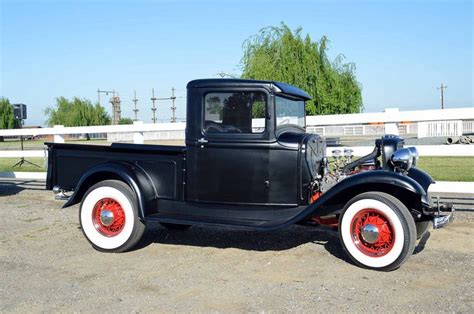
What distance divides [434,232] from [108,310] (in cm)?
405

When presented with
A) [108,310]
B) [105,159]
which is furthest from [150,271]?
[105,159]

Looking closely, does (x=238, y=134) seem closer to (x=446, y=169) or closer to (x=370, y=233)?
(x=370, y=233)

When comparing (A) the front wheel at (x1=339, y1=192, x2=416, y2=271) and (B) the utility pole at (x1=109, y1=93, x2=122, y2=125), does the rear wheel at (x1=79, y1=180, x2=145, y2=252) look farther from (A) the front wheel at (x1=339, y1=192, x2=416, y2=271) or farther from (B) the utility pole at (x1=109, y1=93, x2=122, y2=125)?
(B) the utility pole at (x1=109, y1=93, x2=122, y2=125)

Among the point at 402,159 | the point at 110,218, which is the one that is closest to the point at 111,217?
the point at 110,218

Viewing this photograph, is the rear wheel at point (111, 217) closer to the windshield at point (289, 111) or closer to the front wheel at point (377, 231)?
the windshield at point (289, 111)

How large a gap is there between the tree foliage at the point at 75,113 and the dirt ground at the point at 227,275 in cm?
6315

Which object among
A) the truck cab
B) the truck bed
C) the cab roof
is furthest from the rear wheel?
the cab roof

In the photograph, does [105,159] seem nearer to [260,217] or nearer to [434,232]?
[260,217]

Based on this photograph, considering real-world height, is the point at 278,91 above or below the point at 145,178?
above

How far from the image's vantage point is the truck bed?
504 centimetres

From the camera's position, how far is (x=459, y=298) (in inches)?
137

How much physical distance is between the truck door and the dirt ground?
68cm

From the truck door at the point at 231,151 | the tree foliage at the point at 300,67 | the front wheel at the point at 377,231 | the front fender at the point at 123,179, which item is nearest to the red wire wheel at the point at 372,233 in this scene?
the front wheel at the point at 377,231

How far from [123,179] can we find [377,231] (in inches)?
106
